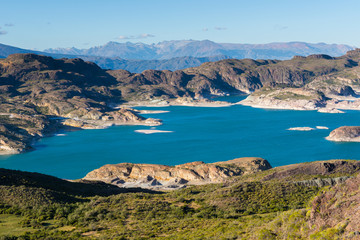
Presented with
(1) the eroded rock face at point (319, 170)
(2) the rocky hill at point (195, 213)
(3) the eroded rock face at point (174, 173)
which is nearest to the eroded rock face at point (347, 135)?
(3) the eroded rock face at point (174, 173)

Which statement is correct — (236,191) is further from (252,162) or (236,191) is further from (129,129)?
(129,129)

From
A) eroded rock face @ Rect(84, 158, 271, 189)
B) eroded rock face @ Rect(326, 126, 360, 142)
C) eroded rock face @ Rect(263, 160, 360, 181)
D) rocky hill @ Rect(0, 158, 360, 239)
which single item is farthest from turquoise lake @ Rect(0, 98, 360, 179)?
rocky hill @ Rect(0, 158, 360, 239)

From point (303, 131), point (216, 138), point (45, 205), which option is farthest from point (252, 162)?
point (303, 131)

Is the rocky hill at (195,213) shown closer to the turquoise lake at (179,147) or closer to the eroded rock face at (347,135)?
the turquoise lake at (179,147)

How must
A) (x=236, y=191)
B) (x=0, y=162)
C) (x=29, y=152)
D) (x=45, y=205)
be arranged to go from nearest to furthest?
(x=45, y=205) < (x=236, y=191) < (x=0, y=162) < (x=29, y=152)

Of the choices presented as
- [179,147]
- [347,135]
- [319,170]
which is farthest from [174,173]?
[347,135]

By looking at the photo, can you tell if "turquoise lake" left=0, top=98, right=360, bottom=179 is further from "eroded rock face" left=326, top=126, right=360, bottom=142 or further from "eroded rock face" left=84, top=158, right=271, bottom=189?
"eroded rock face" left=84, top=158, right=271, bottom=189
